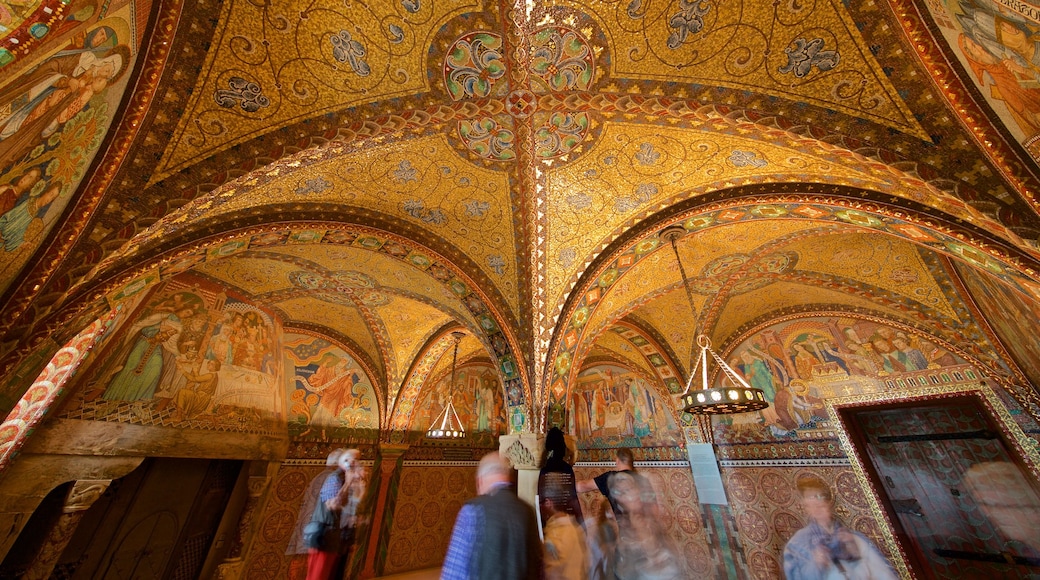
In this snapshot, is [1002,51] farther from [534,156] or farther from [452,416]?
[452,416]

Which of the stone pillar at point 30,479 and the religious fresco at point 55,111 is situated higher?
the religious fresco at point 55,111

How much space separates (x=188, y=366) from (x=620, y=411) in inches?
353

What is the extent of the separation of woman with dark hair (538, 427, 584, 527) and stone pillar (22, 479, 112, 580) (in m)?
5.33

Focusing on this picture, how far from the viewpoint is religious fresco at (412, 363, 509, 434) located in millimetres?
8875

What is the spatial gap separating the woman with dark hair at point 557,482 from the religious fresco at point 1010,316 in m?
5.07

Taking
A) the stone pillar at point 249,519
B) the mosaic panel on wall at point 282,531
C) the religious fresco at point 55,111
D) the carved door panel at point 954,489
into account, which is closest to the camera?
the religious fresco at point 55,111

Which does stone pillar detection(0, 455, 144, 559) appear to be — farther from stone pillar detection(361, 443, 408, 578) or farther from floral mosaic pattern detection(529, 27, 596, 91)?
floral mosaic pattern detection(529, 27, 596, 91)

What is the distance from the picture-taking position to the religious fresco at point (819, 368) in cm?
554

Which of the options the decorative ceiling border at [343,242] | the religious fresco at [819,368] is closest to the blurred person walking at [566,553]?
the decorative ceiling border at [343,242]

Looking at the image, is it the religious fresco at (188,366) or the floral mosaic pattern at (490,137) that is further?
the religious fresco at (188,366)

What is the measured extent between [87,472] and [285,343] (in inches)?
116

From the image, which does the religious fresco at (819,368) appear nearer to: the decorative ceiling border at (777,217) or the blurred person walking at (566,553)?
the decorative ceiling border at (777,217)

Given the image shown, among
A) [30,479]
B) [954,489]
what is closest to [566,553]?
[30,479]

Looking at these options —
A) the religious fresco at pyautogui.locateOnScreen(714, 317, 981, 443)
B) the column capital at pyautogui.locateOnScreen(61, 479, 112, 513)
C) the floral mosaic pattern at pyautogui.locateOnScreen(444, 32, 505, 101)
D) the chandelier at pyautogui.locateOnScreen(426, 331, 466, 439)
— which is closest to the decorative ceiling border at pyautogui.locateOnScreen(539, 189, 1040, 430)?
the floral mosaic pattern at pyautogui.locateOnScreen(444, 32, 505, 101)
